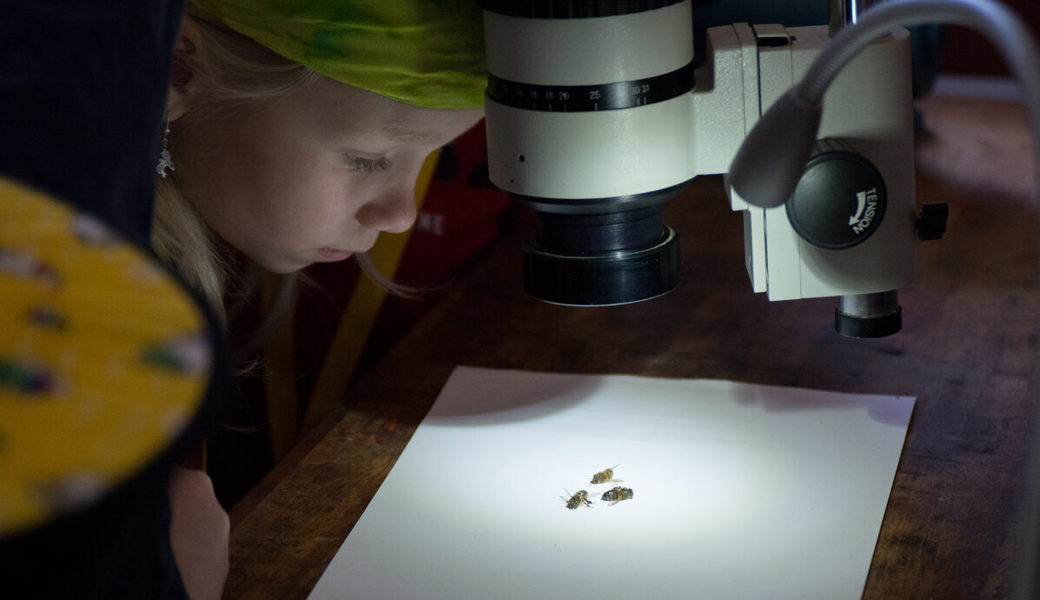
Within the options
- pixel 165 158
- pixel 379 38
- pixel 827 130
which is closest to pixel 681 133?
pixel 827 130

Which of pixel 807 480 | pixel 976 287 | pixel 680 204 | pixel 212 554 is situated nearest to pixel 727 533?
pixel 807 480

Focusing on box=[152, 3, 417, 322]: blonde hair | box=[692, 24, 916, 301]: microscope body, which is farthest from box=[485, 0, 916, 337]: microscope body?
box=[152, 3, 417, 322]: blonde hair

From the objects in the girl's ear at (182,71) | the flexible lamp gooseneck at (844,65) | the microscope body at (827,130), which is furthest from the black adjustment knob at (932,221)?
the girl's ear at (182,71)

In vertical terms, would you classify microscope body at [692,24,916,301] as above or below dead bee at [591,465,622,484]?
above

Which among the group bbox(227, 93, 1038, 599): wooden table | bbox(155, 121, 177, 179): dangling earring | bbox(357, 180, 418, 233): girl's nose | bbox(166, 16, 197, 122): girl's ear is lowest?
bbox(227, 93, 1038, 599): wooden table

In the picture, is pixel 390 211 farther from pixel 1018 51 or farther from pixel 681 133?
pixel 1018 51

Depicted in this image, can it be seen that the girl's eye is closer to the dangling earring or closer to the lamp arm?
the dangling earring

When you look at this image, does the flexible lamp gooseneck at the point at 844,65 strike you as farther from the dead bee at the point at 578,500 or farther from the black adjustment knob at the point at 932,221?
the dead bee at the point at 578,500

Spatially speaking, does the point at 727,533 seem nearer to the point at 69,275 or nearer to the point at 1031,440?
the point at 1031,440
